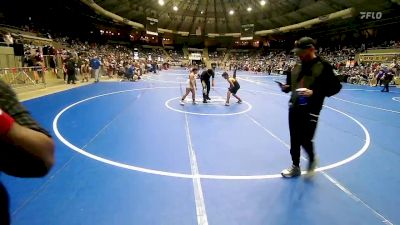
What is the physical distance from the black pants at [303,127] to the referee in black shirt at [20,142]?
12.2ft

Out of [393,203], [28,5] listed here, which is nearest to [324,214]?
[393,203]

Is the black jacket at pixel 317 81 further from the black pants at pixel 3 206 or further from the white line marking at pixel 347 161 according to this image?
the black pants at pixel 3 206

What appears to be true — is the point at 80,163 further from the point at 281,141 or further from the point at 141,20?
the point at 141,20

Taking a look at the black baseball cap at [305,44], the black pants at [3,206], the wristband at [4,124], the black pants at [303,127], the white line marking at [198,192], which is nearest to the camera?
the wristband at [4,124]

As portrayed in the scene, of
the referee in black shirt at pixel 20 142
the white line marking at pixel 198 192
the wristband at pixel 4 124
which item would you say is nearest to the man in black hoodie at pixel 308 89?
the white line marking at pixel 198 192

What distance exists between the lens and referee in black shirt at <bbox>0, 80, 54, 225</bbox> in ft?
2.67

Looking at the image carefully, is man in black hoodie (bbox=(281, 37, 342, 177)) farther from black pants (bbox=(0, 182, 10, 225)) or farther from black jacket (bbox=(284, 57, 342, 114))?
black pants (bbox=(0, 182, 10, 225))

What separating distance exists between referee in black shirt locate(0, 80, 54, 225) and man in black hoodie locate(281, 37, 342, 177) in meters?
3.54

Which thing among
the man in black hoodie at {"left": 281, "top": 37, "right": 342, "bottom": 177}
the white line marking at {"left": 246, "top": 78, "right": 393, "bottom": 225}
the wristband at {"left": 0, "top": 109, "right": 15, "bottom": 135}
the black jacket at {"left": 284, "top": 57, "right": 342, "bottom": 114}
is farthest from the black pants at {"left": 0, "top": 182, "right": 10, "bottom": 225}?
the white line marking at {"left": 246, "top": 78, "right": 393, "bottom": 225}

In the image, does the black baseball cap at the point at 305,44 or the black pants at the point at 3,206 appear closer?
the black pants at the point at 3,206

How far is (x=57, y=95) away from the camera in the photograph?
39.9ft

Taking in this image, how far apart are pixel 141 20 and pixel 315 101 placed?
47.1m

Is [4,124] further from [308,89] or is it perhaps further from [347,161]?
[347,161]

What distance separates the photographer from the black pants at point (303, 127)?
4.09 meters
